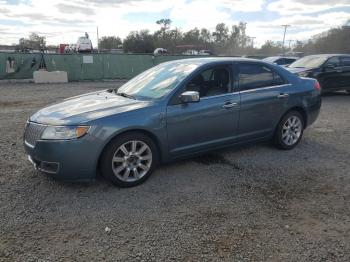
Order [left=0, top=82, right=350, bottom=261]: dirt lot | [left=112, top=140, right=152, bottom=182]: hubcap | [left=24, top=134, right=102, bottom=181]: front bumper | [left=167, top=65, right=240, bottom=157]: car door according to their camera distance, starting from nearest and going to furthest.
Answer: [left=0, top=82, right=350, bottom=261]: dirt lot < [left=24, top=134, right=102, bottom=181]: front bumper < [left=112, top=140, right=152, bottom=182]: hubcap < [left=167, top=65, right=240, bottom=157]: car door

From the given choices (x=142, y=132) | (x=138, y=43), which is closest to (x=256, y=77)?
(x=142, y=132)

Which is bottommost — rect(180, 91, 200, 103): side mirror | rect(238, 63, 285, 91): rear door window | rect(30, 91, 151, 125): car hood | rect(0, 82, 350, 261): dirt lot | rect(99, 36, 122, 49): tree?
rect(0, 82, 350, 261): dirt lot

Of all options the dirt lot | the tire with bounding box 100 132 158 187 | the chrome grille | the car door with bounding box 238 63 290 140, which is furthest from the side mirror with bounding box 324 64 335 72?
the chrome grille

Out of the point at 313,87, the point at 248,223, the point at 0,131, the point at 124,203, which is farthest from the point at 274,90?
the point at 0,131

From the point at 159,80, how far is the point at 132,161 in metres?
1.35

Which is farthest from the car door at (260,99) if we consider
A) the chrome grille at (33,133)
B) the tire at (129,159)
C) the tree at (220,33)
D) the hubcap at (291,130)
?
the tree at (220,33)

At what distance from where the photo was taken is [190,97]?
15.1 ft

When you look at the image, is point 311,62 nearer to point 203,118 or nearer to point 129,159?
point 203,118

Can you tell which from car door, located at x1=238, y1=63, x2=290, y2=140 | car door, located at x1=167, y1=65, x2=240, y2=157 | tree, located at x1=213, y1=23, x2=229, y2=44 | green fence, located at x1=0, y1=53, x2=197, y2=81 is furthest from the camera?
tree, located at x1=213, y1=23, x2=229, y2=44

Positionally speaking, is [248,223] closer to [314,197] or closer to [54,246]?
[314,197]

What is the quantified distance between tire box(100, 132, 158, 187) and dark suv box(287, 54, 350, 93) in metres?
9.10

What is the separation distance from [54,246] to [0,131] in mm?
4904

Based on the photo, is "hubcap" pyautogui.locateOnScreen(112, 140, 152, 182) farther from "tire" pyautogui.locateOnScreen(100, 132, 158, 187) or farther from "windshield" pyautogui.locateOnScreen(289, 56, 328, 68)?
"windshield" pyautogui.locateOnScreen(289, 56, 328, 68)

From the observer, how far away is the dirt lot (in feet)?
10.4
